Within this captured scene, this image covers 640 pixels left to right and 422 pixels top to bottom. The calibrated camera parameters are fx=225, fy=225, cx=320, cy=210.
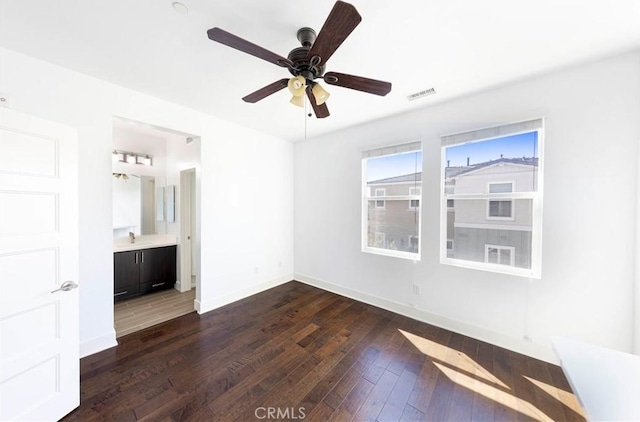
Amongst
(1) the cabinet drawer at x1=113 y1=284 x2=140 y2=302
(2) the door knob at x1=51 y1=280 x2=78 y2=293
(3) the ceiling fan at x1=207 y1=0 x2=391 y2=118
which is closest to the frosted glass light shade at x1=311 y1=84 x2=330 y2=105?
(3) the ceiling fan at x1=207 y1=0 x2=391 y2=118

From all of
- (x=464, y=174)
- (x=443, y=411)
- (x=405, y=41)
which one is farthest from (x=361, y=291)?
(x=405, y=41)

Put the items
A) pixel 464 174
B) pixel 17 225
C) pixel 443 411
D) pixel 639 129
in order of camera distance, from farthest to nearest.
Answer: pixel 464 174
pixel 639 129
pixel 443 411
pixel 17 225

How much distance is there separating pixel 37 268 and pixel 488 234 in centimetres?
385

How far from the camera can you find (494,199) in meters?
2.45

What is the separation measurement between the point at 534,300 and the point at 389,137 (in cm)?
241

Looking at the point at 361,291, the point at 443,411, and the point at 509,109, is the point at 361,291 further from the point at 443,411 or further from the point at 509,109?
the point at 509,109

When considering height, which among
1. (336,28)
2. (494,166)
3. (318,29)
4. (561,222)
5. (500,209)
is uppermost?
(318,29)

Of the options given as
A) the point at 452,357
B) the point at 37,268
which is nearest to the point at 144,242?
the point at 37,268

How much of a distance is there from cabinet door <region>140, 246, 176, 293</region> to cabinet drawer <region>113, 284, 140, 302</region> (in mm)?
76

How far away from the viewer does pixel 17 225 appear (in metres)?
1.38

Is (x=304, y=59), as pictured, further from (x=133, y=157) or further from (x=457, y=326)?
(x=133, y=157)

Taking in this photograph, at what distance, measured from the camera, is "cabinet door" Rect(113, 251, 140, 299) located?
3256mm

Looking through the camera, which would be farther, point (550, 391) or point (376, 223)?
point (376, 223)

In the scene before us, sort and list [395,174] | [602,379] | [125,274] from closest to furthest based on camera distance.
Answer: [602,379] < [395,174] < [125,274]
